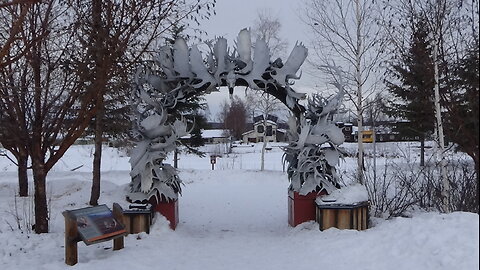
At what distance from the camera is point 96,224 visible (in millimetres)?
6723

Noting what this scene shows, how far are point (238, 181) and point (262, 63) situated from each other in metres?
10.3

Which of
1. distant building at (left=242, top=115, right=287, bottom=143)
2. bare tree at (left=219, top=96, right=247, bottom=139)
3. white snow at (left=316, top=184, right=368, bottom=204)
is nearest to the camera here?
white snow at (left=316, top=184, right=368, bottom=204)

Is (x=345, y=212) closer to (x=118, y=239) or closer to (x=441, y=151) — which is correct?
(x=441, y=151)

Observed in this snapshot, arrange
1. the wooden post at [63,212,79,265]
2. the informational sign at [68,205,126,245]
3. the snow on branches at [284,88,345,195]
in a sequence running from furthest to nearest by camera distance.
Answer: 1. the snow on branches at [284,88,345,195]
2. the informational sign at [68,205,126,245]
3. the wooden post at [63,212,79,265]

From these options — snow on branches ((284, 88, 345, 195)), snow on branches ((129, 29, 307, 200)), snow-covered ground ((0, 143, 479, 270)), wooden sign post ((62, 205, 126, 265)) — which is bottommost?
snow-covered ground ((0, 143, 479, 270))

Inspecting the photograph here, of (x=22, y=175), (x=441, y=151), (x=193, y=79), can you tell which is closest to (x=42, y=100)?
(x=193, y=79)

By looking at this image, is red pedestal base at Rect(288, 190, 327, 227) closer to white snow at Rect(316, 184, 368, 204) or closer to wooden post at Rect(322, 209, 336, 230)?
white snow at Rect(316, 184, 368, 204)

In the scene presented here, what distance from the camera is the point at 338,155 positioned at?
9422mm

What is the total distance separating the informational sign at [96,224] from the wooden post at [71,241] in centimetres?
6

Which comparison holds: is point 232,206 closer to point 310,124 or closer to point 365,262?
point 310,124

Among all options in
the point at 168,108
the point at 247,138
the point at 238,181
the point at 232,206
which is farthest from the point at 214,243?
the point at 247,138

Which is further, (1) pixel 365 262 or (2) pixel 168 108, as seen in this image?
(2) pixel 168 108

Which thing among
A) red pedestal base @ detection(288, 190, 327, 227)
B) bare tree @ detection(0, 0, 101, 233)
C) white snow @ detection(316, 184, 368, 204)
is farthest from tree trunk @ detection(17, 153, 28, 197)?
white snow @ detection(316, 184, 368, 204)

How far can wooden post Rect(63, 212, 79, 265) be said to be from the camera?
6293mm
